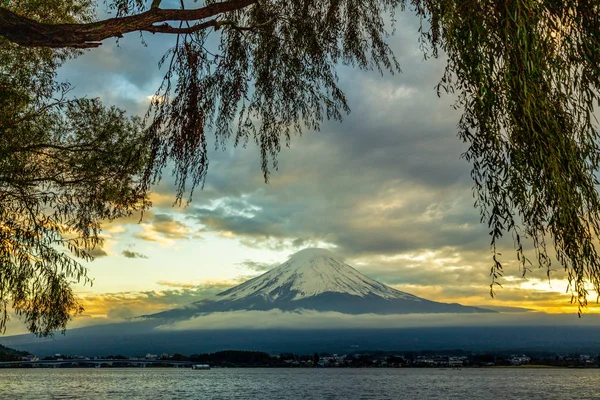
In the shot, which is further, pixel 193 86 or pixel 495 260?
pixel 193 86

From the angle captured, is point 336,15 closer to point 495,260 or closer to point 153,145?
point 153,145

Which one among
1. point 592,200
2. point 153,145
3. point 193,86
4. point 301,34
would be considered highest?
point 301,34

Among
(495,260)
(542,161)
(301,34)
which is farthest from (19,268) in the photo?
(542,161)

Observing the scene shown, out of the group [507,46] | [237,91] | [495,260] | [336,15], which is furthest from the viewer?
[336,15]

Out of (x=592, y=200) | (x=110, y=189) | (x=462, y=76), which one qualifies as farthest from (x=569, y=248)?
(x=110, y=189)

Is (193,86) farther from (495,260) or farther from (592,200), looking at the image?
(592,200)

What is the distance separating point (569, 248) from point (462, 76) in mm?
1697

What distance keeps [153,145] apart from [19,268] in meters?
3.88

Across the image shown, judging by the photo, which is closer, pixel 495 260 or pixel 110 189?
pixel 495 260

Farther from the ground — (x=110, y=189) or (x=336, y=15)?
(x=336, y=15)

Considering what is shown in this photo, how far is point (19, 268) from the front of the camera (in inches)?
345

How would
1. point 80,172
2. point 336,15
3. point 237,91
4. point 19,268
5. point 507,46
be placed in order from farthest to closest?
point 80,172 < point 19,268 < point 336,15 < point 237,91 < point 507,46

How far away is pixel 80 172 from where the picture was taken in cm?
955

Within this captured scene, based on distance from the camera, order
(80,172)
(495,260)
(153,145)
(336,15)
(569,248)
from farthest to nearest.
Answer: (80,172)
(336,15)
(153,145)
(495,260)
(569,248)
